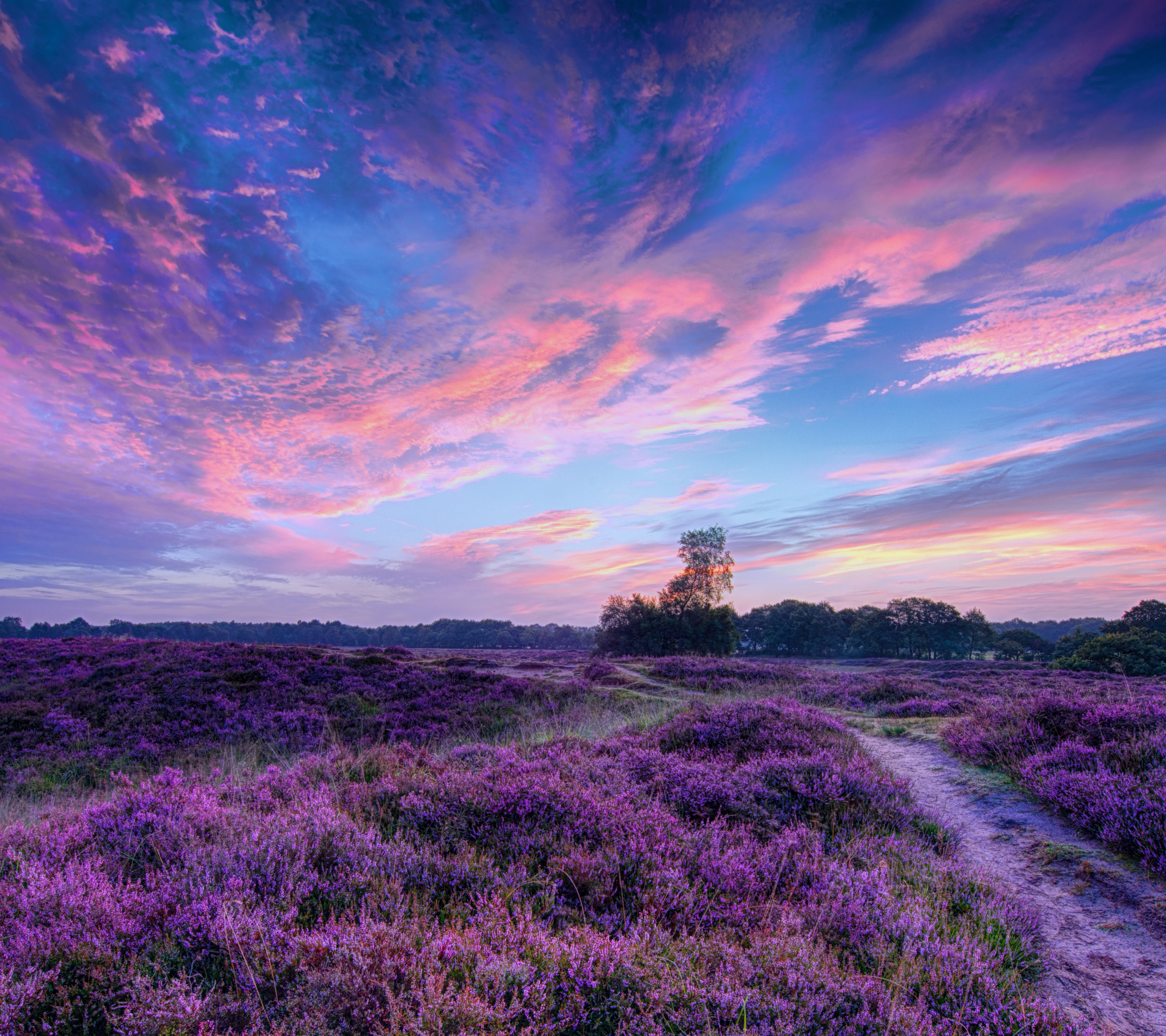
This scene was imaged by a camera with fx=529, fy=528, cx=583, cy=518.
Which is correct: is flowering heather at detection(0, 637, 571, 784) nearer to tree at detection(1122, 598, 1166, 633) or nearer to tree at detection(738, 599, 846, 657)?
tree at detection(1122, 598, 1166, 633)

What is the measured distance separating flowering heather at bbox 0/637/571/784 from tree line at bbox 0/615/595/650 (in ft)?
177

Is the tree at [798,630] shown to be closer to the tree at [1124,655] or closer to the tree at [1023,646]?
the tree at [1023,646]

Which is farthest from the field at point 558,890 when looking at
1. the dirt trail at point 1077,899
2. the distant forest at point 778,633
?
the distant forest at point 778,633

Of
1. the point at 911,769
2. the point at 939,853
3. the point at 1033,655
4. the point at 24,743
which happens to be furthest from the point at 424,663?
the point at 1033,655

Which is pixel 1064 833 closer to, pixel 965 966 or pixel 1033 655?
pixel 965 966

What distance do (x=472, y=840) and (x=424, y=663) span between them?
2296cm

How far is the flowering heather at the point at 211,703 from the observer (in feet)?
40.3

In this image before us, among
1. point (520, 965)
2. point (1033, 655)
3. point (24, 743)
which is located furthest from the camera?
point (1033, 655)

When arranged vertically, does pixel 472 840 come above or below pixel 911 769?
above

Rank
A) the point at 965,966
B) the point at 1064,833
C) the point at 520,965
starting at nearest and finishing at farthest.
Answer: the point at 520,965, the point at 965,966, the point at 1064,833

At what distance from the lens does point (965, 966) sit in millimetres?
3324

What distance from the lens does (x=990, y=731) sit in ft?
30.9

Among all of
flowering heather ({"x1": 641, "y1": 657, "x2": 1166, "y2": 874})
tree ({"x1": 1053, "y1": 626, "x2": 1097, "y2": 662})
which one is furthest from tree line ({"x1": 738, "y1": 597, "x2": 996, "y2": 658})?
flowering heather ({"x1": 641, "y1": 657, "x2": 1166, "y2": 874})

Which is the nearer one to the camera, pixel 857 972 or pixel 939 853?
pixel 857 972
